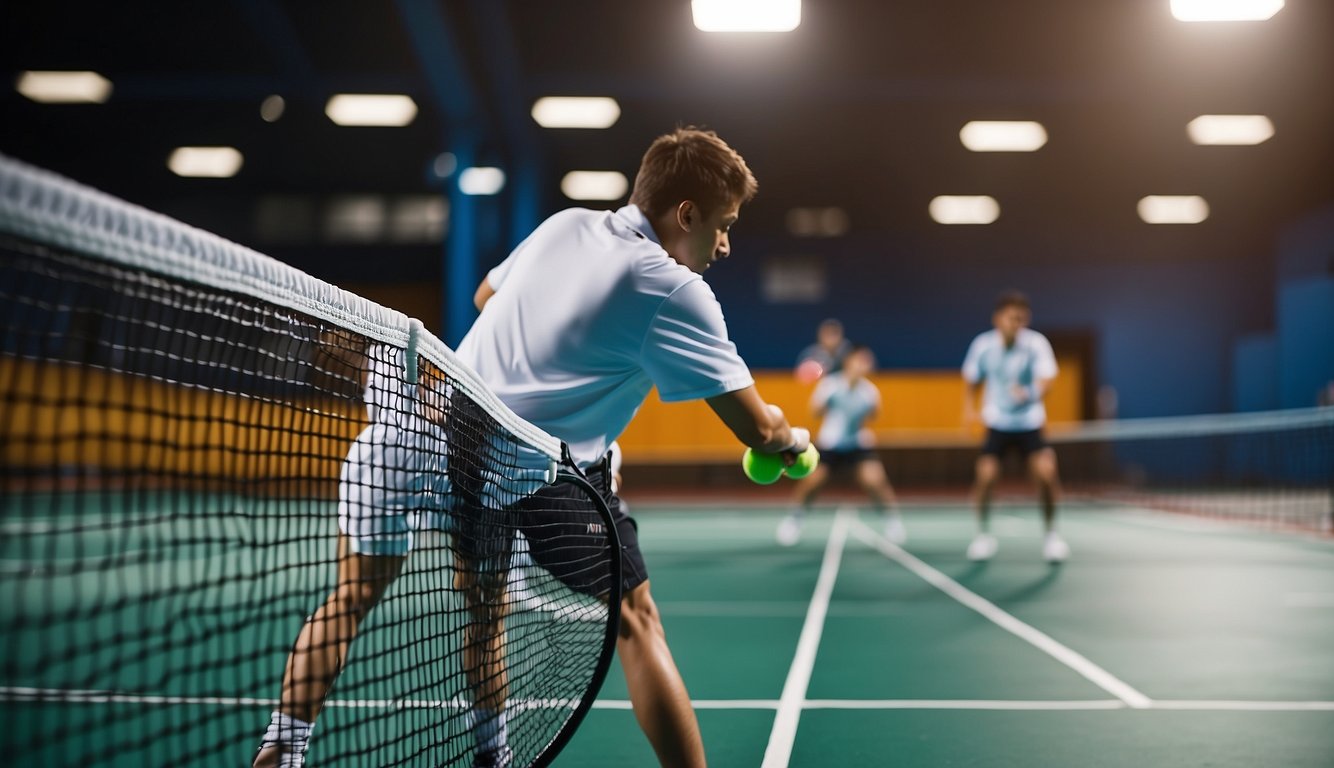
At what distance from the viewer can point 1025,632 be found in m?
4.77

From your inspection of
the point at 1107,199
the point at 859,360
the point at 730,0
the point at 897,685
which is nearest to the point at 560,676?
the point at 897,685

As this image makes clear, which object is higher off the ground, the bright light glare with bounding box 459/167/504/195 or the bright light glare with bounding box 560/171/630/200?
the bright light glare with bounding box 560/171/630/200

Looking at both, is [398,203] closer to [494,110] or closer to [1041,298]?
[494,110]

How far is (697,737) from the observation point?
7.04ft

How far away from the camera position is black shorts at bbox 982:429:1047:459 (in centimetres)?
765

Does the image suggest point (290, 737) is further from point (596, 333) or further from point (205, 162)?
point (205, 162)

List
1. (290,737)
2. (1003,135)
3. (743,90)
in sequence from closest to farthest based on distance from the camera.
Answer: (290,737) < (743,90) < (1003,135)

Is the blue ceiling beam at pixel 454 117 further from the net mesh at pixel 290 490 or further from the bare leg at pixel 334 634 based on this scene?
the bare leg at pixel 334 634

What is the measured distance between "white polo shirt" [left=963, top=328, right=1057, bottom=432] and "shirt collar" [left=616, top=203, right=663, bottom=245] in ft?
19.6

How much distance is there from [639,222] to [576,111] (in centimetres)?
1421

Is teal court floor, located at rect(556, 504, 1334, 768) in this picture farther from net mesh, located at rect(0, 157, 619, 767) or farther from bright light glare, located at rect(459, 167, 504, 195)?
bright light glare, located at rect(459, 167, 504, 195)

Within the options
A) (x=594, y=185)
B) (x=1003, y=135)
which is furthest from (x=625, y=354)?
(x=594, y=185)

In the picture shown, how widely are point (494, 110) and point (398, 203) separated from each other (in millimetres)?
6797

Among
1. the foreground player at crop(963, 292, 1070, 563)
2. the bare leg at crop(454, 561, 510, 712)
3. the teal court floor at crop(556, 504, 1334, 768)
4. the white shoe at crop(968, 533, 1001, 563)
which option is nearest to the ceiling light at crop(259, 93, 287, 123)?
the teal court floor at crop(556, 504, 1334, 768)
